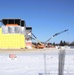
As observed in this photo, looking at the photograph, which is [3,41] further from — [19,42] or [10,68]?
[10,68]

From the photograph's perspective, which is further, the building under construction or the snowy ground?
the building under construction

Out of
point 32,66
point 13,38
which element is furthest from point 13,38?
point 32,66

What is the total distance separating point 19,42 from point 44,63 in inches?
1811

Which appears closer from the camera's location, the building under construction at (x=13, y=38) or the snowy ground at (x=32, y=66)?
the snowy ground at (x=32, y=66)

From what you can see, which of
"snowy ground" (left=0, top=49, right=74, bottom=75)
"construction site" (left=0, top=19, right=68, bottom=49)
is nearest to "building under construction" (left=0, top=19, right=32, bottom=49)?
"construction site" (left=0, top=19, right=68, bottom=49)

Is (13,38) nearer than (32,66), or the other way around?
(32,66)

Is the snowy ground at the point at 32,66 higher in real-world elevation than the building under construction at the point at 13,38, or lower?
lower

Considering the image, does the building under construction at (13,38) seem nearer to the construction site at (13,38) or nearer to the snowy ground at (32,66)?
the construction site at (13,38)

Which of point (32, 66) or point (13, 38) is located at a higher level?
point (13, 38)

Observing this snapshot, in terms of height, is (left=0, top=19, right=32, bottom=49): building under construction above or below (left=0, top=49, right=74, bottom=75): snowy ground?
above

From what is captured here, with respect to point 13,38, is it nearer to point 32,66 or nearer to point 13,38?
point 13,38

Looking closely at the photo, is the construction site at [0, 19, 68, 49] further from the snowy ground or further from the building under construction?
the snowy ground

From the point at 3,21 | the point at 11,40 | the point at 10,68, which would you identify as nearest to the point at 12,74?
the point at 10,68

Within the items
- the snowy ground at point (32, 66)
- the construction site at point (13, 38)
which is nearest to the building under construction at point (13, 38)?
the construction site at point (13, 38)
